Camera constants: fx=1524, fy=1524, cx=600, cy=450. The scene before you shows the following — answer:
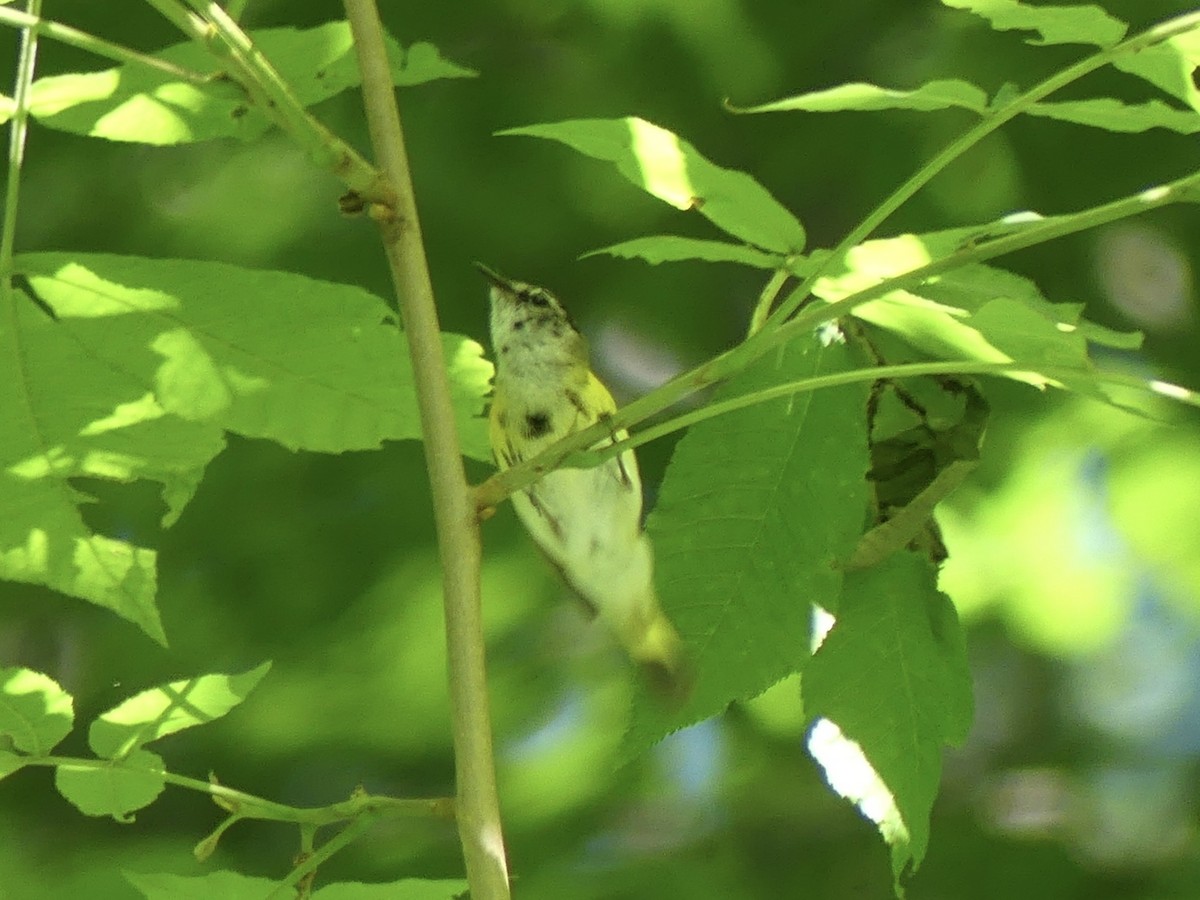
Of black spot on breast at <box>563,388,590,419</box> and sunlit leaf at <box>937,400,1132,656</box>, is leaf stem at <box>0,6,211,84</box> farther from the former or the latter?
sunlit leaf at <box>937,400,1132,656</box>

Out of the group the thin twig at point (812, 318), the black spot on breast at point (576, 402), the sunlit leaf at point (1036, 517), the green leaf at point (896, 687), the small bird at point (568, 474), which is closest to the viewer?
the thin twig at point (812, 318)

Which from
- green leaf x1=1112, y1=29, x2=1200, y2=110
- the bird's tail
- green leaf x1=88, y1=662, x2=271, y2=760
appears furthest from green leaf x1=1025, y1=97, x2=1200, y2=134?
green leaf x1=88, y1=662, x2=271, y2=760

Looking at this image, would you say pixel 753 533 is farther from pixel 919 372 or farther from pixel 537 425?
pixel 537 425

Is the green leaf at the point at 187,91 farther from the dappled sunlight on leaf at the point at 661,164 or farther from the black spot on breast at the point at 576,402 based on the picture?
the black spot on breast at the point at 576,402

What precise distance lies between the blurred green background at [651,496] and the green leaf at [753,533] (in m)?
0.98

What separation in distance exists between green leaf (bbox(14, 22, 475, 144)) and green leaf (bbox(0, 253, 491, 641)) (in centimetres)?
6

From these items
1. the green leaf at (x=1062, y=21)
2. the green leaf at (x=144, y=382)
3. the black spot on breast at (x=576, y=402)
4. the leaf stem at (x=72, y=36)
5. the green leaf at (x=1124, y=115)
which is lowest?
the black spot on breast at (x=576, y=402)

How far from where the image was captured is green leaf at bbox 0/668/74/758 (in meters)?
0.58

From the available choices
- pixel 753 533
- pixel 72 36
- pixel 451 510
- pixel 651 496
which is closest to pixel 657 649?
pixel 753 533

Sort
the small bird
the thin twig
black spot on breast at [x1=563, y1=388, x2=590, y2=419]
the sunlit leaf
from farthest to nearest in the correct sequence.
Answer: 1. the sunlit leaf
2. black spot on breast at [x1=563, y1=388, x2=590, y2=419]
3. the small bird
4. the thin twig

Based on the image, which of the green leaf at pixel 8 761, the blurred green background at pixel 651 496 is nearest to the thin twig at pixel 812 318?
the green leaf at pixel 8 761

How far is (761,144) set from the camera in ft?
6.01

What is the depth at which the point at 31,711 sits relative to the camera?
1.91 ft

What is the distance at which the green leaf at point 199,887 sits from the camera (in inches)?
23.0
